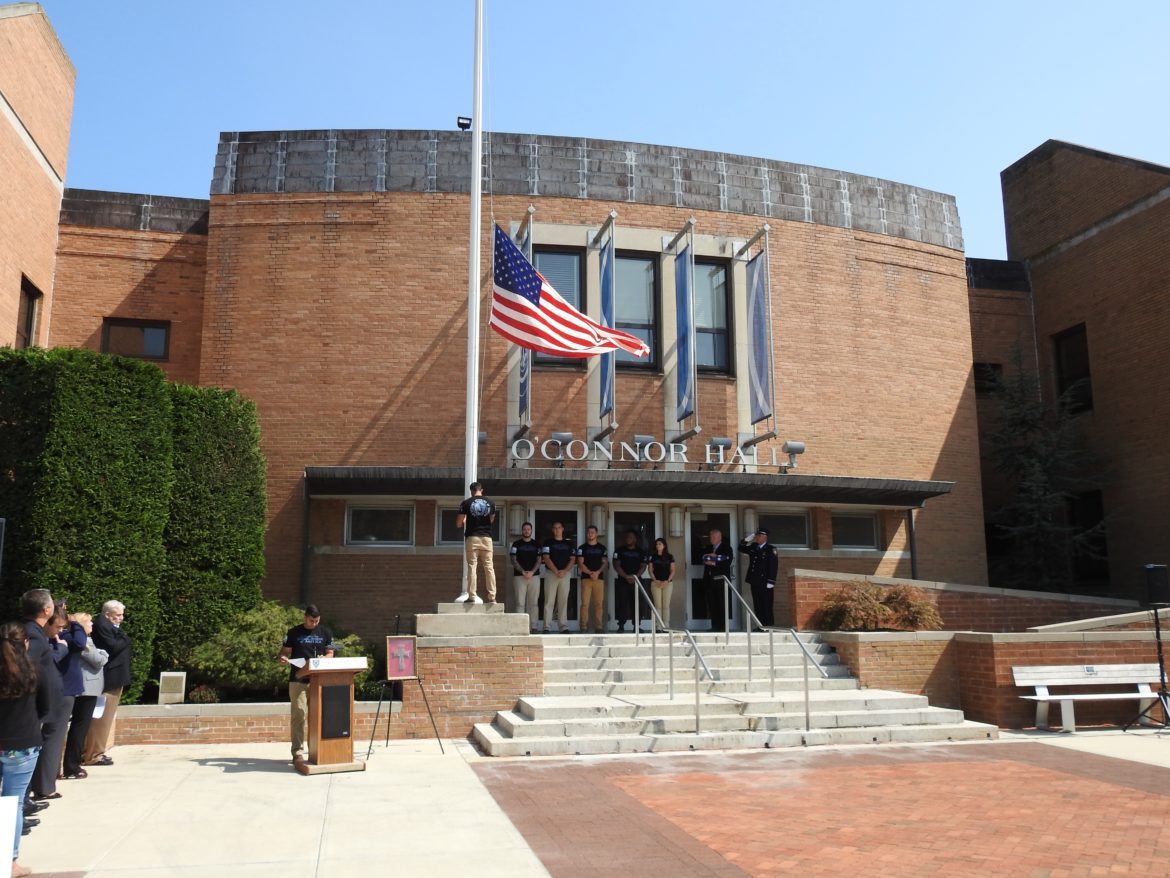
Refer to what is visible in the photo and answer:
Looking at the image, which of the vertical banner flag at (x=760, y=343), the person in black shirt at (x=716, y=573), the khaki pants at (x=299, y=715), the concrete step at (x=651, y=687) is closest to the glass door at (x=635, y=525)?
Answer: the person in black shirt at (x=716, y=573)

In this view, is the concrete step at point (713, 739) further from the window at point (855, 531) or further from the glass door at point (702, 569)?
the window at point (855, 531)

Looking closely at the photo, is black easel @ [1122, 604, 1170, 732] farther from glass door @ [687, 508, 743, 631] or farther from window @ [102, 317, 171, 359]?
window @ [102, 317, 171, 359]

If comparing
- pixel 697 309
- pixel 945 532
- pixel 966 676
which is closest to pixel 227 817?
pixel 966 676

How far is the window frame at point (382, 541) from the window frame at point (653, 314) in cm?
459

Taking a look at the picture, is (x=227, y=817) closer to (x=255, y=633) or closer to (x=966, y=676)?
(x=255, y=633)

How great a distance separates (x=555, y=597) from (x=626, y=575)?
1.29m

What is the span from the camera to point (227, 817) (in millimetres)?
7762

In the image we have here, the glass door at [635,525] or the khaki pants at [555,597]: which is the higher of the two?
the glass door at [635,525]

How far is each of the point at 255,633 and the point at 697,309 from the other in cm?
Answer: 1027

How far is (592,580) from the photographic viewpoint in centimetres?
1565

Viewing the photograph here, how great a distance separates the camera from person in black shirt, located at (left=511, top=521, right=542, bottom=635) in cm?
1551

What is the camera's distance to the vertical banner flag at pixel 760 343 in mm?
17578

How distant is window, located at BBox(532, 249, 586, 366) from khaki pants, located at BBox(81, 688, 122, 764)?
10650 millimetres

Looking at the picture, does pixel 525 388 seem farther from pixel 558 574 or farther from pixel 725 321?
pixel 725 321
